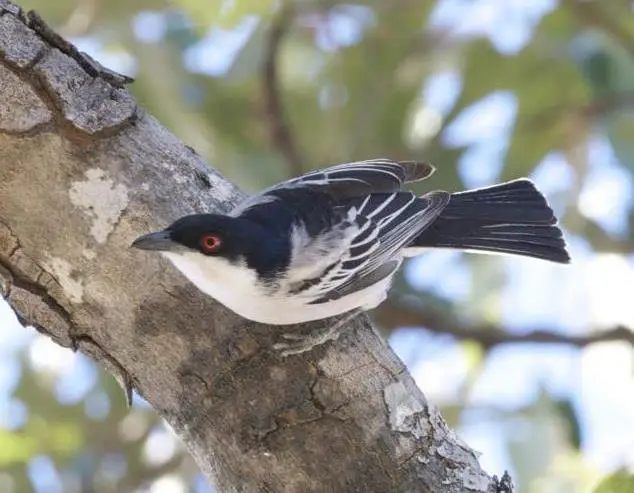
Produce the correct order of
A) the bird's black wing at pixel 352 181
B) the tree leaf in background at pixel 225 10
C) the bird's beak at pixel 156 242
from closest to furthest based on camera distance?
the bird's beak at pixel 156 242 < the bird's black wing at pixel 352 181 < the tree leaf in background at pixel 225 10

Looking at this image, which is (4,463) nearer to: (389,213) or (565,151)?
(389,213)

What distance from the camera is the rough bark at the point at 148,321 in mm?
2035

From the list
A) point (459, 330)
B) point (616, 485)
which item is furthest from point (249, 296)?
point (459, 330)

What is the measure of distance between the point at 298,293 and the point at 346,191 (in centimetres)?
40

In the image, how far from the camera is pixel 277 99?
13.3 ft

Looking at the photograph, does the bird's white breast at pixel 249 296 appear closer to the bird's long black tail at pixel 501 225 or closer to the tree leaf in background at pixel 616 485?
the bird's long black tail at pixel 501 225

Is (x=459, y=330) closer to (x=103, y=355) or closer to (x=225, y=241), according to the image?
(x=225, y=241)

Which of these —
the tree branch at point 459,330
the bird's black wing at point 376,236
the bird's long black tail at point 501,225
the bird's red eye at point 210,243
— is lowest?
the bird's red eye at point 210,243

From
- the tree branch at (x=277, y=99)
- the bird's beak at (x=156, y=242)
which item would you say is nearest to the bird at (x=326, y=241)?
the bird's beak at (x=156, y=242)

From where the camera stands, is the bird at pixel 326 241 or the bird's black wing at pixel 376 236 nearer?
the bird at pixel 326 241

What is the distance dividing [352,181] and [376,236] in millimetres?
174

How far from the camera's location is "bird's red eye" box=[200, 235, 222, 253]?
7.13 ft

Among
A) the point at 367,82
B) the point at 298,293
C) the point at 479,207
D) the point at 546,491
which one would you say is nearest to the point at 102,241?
the point at 298,293

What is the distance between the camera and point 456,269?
5.16 metres
